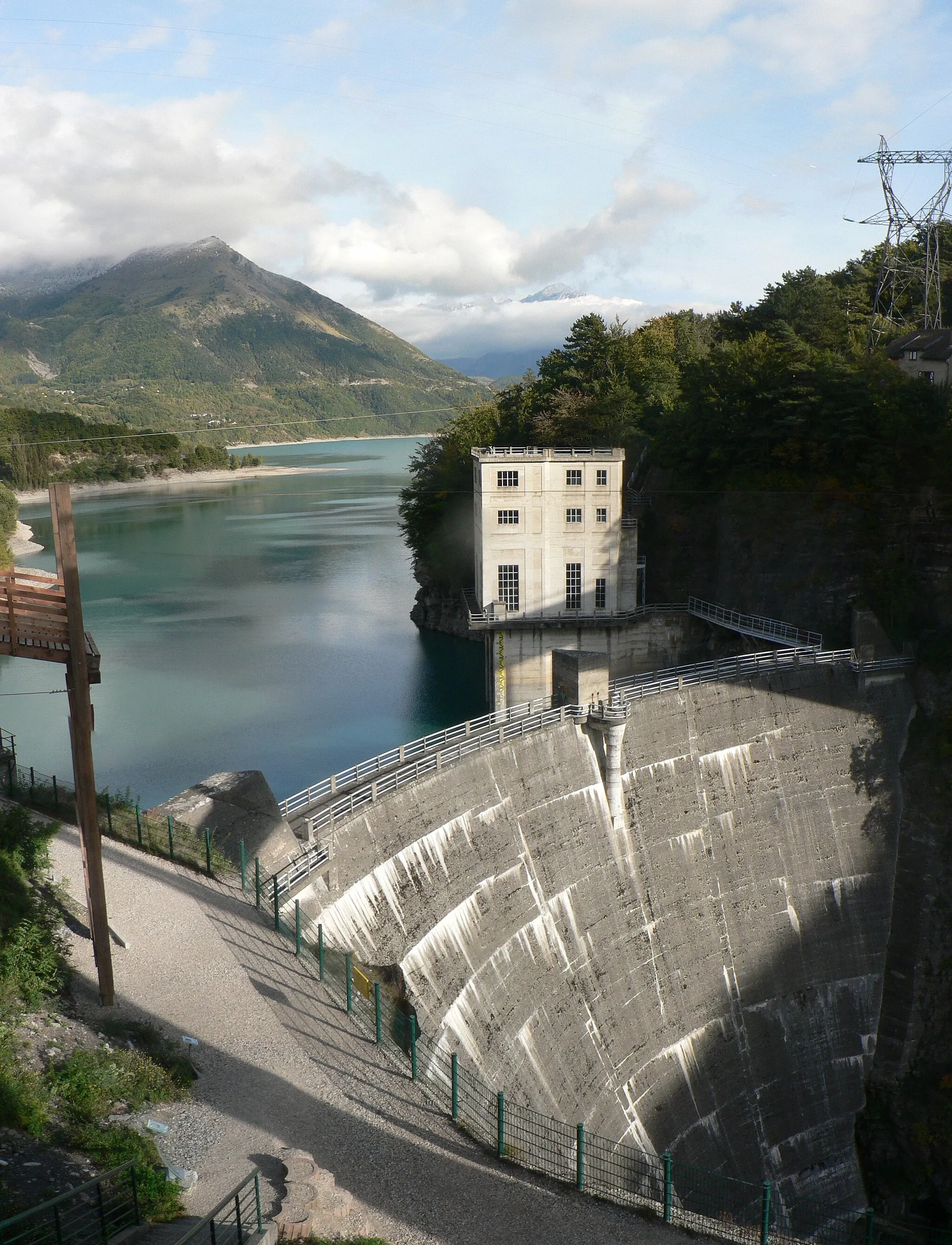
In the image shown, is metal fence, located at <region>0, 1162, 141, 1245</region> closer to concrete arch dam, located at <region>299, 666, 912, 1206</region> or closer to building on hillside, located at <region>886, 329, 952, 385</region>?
concrete arch dam, located at <region>299, 666, 912, 1206</region>

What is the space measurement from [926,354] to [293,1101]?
45.6 metres

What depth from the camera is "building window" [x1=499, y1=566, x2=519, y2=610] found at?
39656 mm

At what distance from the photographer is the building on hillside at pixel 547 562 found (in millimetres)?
39188

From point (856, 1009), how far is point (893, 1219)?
5794 millimetres

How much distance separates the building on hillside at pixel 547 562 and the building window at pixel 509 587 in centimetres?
4

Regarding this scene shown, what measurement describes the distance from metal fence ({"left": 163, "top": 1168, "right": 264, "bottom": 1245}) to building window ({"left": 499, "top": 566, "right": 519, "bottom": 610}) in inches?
1204

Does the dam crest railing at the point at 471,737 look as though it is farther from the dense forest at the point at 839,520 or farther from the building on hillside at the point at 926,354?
the building on hillside at the point at 926,354

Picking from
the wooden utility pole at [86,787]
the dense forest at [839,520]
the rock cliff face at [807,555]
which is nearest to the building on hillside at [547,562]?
the rock cliff face at [807,555]

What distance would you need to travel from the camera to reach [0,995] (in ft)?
39.7

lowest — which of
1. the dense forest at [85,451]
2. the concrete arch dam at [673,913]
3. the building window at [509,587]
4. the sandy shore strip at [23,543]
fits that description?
the concrete arch dam at [673,913]

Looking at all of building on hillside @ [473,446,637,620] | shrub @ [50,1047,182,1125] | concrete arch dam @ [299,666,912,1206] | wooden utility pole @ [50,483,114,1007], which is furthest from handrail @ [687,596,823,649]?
shrub @ [50,1047,182,1125]

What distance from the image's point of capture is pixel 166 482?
147625 millimetres

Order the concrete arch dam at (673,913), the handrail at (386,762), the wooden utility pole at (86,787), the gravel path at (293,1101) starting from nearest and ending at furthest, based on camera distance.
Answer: the gravel path at (293,1101), the wooden utility pole at (86,787), the handrail at (386,762), the concrete arch dam at (673,913)

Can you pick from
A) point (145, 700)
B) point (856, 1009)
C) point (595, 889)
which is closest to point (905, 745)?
point (856, 1009)
